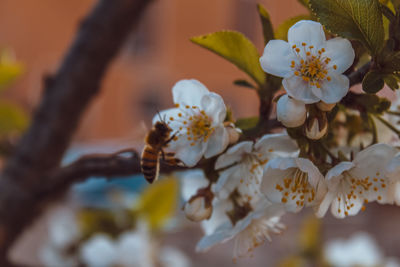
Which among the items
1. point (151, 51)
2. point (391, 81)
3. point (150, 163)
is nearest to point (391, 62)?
point (391, 81)

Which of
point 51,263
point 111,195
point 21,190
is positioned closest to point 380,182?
point 21,190

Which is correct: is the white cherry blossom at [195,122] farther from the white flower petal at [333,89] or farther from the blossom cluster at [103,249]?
the blossom cluster at [103,249]

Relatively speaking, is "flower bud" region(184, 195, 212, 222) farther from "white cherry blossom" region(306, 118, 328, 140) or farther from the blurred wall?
the blurred wall

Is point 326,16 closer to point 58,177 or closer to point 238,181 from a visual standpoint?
point 238,181

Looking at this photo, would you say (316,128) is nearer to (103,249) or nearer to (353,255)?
(103,249)

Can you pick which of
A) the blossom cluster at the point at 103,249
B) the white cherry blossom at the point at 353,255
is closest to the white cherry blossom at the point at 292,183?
the blossom cluster at the point at 103,249

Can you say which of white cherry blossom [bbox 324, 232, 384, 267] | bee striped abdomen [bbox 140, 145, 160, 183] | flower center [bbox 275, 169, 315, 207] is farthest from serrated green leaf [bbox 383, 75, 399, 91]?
white cherry blossom [bbox 324, 232, 384, 267]
